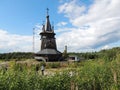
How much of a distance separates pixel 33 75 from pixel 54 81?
3.28 feet

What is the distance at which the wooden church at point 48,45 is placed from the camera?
5339cm

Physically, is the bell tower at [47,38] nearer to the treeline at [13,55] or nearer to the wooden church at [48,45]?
the wooden church at [48,45]

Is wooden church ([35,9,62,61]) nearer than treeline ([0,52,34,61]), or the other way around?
wooden church ([35,9,62,61])

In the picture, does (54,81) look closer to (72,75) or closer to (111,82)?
(72,75)

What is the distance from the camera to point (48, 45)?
184 feet

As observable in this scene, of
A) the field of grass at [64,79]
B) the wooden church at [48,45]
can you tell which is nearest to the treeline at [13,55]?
the wooden church at [48,45]

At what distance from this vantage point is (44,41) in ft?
186

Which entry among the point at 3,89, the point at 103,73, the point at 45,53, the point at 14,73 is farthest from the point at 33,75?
the point at 45,53

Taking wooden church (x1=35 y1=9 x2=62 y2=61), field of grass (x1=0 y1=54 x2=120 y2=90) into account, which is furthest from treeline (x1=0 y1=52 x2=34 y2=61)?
field of grass (x1=0 y1=54 x2=120 y2=90)

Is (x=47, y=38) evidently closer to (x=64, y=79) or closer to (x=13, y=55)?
(x=13, y=55)

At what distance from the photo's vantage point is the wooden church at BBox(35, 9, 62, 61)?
175 feet

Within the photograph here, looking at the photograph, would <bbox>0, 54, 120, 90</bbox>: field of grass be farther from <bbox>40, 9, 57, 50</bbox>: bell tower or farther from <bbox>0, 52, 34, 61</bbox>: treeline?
<bbox>0, 52, 34, 61</bbox>: treeline

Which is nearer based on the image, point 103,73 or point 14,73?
point 14,73

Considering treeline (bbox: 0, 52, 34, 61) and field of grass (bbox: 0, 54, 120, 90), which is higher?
treeline (bbox: 0, 52, 34, 61)
